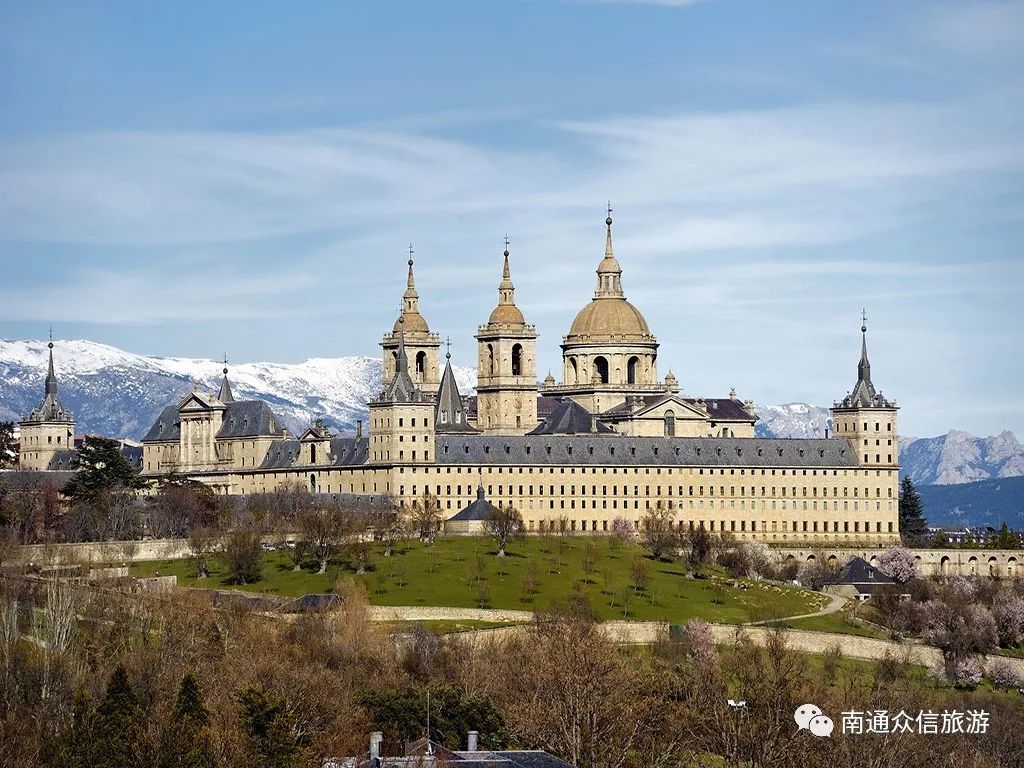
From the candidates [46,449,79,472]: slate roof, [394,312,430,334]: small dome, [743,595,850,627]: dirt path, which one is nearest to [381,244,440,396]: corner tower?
[394,312,430,334]: small dome

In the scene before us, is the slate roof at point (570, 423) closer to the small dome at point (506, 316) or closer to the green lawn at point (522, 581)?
the small dome at point (506, 316)

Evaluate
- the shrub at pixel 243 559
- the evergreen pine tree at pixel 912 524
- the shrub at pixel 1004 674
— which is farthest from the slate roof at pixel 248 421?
the shrub at pixel 1004 674

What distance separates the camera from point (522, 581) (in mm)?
Result: 131750

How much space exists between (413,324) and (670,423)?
23968 mm

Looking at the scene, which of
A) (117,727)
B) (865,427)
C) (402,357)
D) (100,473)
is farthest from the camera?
(865,427)

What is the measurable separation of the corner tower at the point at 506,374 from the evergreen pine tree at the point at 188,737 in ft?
337

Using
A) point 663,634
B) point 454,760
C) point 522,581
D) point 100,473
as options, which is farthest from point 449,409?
point 454,760

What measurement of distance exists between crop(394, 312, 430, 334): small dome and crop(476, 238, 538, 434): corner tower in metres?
6.89

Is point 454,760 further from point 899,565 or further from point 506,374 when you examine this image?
point 506,374

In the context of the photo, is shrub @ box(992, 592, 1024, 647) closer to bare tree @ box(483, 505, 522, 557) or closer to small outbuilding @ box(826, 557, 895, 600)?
small outbuilding @ box(826, 557, 895, 600)

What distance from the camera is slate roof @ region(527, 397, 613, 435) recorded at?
17362cm

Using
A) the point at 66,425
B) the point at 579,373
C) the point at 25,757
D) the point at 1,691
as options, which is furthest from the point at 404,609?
the point at 66,425

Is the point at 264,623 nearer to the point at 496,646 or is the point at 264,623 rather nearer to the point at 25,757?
the point at 496,646

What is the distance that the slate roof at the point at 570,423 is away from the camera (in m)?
174
